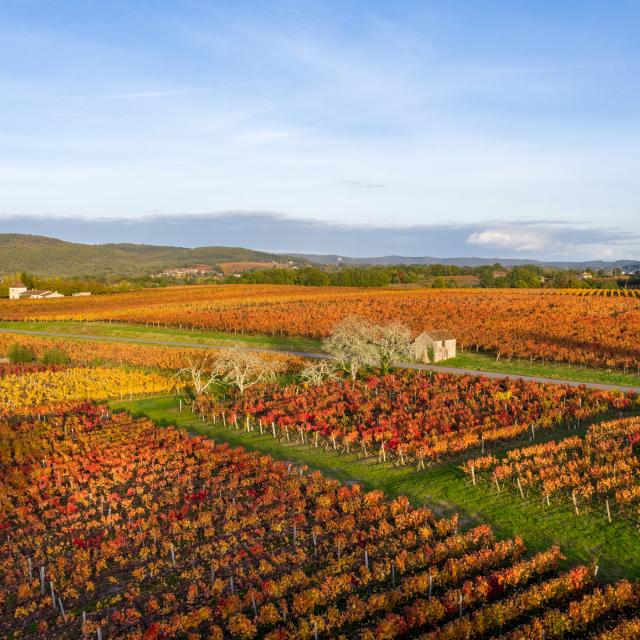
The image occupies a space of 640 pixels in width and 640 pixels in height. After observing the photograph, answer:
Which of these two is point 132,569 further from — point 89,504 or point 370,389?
point 370,389

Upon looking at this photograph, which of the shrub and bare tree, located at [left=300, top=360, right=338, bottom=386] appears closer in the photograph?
bare tree, located at [left=300, top=360, right=338, bottom=386]

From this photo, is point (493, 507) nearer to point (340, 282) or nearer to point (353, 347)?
point (353, 347)

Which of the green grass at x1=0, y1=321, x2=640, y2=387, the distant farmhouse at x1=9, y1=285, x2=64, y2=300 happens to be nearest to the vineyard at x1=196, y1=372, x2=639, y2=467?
the green grass at x1=0, y1=321, x2=640, y2=387

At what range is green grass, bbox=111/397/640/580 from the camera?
15.6 meters

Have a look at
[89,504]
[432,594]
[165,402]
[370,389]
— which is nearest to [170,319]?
[165,402]

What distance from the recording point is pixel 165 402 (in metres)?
36.4

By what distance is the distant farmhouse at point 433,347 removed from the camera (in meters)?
43.8

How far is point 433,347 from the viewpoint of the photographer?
44031 millimetres

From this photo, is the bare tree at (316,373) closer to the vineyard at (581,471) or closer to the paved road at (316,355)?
the paved road at (316,355)

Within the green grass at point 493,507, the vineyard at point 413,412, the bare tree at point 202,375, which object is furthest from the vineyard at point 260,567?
the bare tree at point 202,375

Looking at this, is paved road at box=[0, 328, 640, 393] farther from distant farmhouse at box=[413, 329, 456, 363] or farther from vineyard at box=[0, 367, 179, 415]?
vineyard at box=[0, 367, 179, 415]

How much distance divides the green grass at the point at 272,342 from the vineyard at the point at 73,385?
13368 millimetres

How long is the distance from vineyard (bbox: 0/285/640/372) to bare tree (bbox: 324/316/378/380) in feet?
38.2

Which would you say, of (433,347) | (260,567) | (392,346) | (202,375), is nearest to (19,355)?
(202,375)
